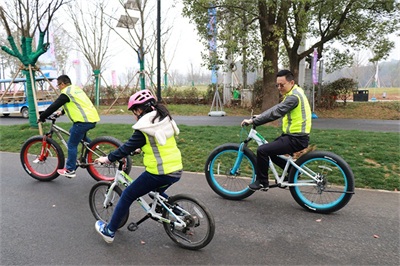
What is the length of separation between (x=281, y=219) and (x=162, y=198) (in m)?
1.62

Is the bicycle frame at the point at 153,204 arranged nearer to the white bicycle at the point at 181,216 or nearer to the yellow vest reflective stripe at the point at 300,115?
the white bicycle at the point at 181,216

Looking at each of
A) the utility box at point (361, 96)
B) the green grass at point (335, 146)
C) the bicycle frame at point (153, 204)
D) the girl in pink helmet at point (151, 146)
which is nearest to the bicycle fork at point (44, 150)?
the green grass at point (335, 146)

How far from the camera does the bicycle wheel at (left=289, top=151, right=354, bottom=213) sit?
3.95 metres

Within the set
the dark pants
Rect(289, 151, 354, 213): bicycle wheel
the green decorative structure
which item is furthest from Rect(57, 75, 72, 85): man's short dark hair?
the green decorative structure

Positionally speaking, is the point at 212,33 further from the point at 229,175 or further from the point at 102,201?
the point at 102,201

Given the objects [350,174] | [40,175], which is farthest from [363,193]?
[40,175]

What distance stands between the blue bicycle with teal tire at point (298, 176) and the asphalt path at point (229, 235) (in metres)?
0.17

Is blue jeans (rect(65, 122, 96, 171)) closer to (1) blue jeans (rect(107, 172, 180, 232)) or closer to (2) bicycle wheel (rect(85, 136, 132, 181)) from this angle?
(2) bicycle wheel (rect(85, 136, 132, 181))

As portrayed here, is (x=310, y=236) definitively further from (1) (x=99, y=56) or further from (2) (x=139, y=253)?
→ (1) (x=99, y=56)

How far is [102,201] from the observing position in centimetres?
373

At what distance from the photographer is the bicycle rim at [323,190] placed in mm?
3980

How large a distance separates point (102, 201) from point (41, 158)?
8.36 ft

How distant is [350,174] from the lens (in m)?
3.89

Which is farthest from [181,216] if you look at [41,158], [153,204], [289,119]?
[41,158]
